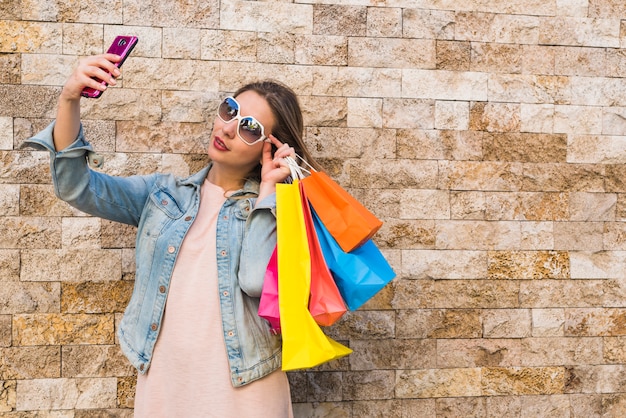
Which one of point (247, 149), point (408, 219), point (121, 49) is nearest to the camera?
point (121, 49)

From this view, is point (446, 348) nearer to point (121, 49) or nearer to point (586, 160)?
point (586, 160)

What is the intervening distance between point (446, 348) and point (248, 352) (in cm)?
144

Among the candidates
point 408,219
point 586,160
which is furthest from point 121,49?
point 586,160

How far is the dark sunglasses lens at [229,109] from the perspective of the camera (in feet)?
8.54

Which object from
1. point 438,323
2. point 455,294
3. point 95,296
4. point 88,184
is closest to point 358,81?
point 455,294

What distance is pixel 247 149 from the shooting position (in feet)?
8.56

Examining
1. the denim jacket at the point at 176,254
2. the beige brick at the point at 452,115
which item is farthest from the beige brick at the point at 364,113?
the denim jacket at the point at 176,254

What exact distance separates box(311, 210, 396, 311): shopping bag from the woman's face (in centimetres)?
37

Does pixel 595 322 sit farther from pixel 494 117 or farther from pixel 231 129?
pixel 231 129

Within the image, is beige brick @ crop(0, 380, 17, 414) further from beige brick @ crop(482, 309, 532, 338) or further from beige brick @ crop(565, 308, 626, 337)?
beige brick @ crop(565, 308, 626, 337)

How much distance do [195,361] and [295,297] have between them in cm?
43

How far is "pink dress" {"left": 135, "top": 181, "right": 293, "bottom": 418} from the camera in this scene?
7.94 ft

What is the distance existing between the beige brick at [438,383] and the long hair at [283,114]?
1.37m

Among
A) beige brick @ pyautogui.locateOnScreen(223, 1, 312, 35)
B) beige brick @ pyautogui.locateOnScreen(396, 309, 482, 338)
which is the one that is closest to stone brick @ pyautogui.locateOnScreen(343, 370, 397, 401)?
beige brick @ pyautogui.locateOnScreen(396, 309, 482, 338)
